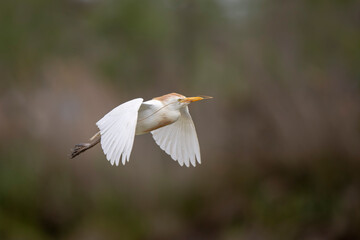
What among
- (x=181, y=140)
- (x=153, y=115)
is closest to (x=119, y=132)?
(x=153, y=115)

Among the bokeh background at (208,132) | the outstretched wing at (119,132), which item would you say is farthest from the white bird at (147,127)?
the bokeh background at (208,132)

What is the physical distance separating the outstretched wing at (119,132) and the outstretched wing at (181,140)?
76 centimetres

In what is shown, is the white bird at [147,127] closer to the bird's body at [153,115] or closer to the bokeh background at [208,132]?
the bird's body at [153,115]

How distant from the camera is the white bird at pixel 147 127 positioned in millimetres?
2730

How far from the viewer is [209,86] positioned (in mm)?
7477

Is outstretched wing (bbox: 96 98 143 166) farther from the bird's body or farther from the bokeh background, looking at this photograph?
the bokeh background

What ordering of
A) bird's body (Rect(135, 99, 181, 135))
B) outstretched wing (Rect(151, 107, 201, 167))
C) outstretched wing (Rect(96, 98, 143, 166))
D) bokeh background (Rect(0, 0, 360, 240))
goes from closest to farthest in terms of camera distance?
outstretched wing (Rect(96, 98, 143, 166)) < bird's body (Rect(135, 99, 181, 135)) < outstretched wing (Rect(151, 107, 201, 167)) < bokeh background (Rect(0, 0, 360, 240))

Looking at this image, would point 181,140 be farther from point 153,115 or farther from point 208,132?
point 208,132

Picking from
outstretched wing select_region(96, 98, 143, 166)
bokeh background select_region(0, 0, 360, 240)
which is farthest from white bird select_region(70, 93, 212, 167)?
bokeh background select_region(0, 0, 360, 240)

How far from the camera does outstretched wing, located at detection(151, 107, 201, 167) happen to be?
365cm

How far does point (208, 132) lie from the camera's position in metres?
7.17

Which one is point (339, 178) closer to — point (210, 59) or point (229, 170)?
point (229, 170)

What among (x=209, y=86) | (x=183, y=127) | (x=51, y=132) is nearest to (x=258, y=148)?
(x=209, y=86)

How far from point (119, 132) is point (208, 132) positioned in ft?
14.6
